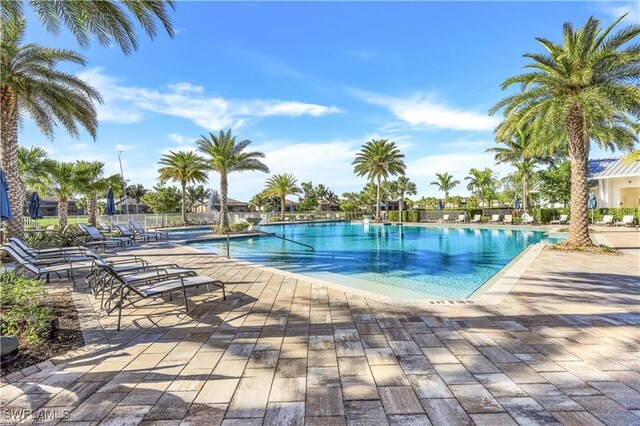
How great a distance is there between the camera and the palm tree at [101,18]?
249 inches

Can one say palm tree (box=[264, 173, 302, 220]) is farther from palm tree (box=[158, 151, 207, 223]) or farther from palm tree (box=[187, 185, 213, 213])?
palm tree (box=[187, 185, 213, 213])

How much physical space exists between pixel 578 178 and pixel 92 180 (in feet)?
89.5

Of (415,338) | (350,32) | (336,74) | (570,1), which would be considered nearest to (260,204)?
(336,74)

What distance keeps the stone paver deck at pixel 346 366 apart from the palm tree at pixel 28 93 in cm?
888

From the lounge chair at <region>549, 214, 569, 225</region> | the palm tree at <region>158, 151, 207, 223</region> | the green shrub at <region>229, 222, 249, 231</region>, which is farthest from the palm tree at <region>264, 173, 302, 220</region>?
the lounge chair at <region>549, 214, 569, 225</region>

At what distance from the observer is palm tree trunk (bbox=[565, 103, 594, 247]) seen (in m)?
11.1

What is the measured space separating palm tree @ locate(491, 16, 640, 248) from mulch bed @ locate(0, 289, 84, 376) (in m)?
13.1

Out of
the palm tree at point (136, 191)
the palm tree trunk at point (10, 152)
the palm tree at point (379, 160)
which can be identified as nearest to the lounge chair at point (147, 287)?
the palm tree trunk at point (10, 152)

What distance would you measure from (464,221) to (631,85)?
873 inches

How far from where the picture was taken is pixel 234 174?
23781 mm

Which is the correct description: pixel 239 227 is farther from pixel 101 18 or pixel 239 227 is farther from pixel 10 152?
pixel 101 18

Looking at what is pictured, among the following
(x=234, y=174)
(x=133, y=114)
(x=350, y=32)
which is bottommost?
(x=234, y=174)

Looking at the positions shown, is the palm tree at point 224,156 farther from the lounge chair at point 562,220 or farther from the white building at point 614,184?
the white building at point 614,184

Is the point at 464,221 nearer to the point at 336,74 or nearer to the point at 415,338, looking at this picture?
the point at 336,74
